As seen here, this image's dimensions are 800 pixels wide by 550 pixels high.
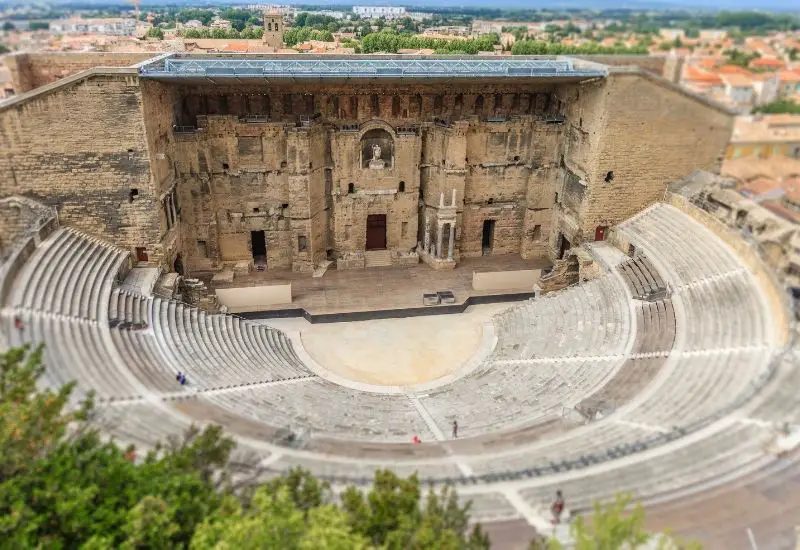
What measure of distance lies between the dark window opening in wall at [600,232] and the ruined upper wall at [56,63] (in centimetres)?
2356

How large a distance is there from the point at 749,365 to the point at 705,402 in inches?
85.1

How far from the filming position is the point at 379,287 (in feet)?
98.5

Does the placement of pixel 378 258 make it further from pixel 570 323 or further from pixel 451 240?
pixel 570 323

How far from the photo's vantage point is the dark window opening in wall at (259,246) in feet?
102

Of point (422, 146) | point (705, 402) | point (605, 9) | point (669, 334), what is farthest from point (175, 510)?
point (605, 9)

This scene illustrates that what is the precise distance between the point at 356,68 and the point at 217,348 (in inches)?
539

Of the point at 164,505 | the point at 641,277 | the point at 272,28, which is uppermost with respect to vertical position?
the point at 272,28

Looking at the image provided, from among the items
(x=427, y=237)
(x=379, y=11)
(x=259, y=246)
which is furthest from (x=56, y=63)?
(x=427, y=237)

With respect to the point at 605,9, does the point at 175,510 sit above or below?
below

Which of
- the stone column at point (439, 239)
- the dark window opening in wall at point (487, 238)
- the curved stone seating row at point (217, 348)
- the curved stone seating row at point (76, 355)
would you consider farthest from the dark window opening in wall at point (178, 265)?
the dark window opening in wall at point (487, 238)

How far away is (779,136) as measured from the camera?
43.2 meters

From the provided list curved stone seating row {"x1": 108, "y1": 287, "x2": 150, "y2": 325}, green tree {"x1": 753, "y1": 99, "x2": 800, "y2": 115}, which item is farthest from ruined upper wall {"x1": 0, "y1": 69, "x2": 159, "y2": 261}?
green tree {"x1": 753, "y1": 99, "x2": 800, "y2": 115}

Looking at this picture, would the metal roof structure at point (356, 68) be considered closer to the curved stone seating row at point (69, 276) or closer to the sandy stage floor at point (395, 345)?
the curved stone seating row at point (69, 276)

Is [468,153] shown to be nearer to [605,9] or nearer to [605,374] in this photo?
[605,374]
